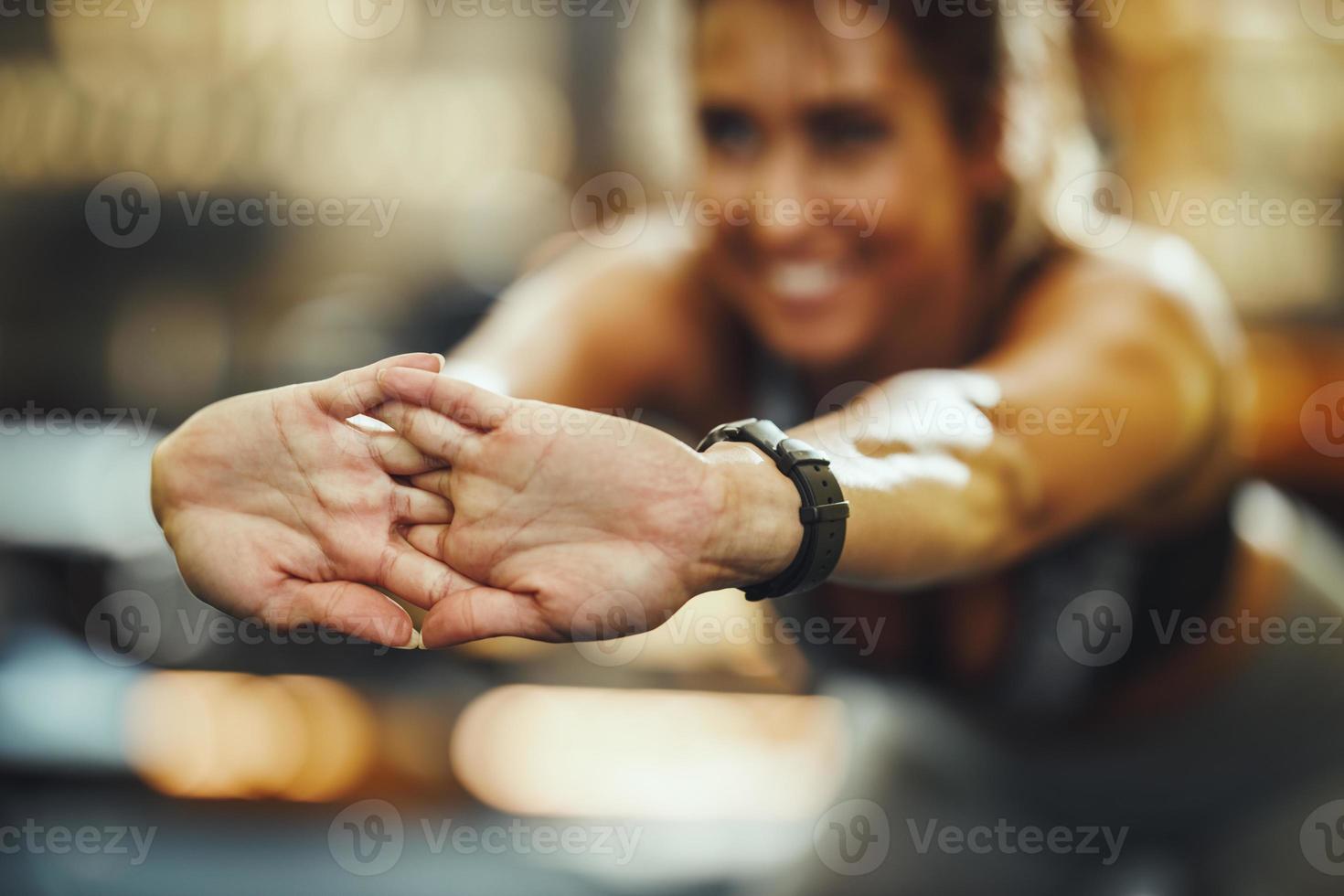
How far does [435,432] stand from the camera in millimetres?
549

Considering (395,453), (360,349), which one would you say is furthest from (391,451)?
(360,349)

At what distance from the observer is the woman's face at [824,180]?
35.6 inches

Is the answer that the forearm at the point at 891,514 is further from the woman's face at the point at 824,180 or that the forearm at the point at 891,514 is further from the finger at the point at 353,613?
the woman's face at the point at 824,180

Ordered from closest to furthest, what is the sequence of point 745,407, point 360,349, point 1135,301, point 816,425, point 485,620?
point 485,620 < point 816,425 < point 1135,301 < point 745,407 < point 360,349

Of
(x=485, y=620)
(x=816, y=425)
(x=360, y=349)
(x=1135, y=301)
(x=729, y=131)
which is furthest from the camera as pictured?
(x=360, y=349)

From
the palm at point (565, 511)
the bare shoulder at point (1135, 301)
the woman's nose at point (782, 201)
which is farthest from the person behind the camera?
the woman's nose at point (782, 201)

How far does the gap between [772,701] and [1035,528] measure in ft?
4.16

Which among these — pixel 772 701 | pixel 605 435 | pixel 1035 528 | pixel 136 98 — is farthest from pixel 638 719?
pixel 136 98

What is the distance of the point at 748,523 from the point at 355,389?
0.67 ft

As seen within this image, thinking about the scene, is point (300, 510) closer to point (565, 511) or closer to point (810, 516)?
point (565, 511)

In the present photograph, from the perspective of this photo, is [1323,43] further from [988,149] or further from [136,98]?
[136,98]

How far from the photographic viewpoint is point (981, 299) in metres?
1.02

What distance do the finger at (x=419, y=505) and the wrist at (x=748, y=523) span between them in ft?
0.45

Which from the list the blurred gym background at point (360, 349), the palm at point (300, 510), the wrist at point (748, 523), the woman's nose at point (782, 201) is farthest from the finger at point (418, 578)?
the blurred gym background at point (360, 349)
